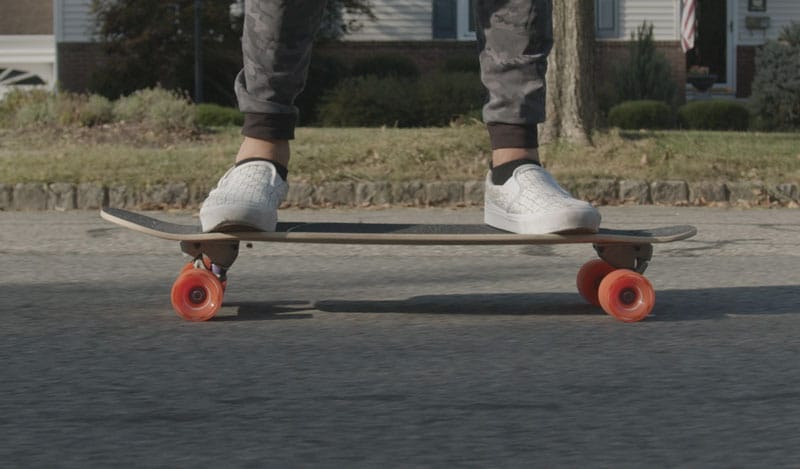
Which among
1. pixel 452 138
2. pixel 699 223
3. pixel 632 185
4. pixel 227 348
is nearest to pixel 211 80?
pixel 452 138

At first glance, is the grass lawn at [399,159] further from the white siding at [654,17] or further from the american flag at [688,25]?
the white siding at [654,17]

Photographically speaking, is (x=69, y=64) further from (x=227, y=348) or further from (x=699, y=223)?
(x=227, y=348)

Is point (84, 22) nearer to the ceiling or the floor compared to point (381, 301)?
nearer to the ceiling

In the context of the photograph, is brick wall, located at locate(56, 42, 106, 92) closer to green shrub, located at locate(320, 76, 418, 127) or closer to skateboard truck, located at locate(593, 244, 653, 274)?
green shrub, located at locate(320, 76, 418, 127)

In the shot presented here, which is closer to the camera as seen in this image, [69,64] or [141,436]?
[141,436]

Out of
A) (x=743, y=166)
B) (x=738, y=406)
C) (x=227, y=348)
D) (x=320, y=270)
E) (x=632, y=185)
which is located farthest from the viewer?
(x=743, y=166)

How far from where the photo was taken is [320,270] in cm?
546

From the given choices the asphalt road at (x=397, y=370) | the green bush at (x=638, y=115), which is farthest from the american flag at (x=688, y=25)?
the asphalt road at (x=397, y=370)

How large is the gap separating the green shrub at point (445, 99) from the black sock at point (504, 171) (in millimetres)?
15227

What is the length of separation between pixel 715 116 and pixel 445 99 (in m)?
5.12

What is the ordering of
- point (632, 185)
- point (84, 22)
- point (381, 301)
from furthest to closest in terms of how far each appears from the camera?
point (84, 22) → point (632, 185) → point (381, 301)

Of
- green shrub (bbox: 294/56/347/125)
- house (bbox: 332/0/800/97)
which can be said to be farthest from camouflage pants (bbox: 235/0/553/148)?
house (bbox: 332/0/800/97)

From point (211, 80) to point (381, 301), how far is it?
19.4 meters

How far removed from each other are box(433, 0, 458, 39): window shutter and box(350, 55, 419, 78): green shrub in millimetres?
1486
